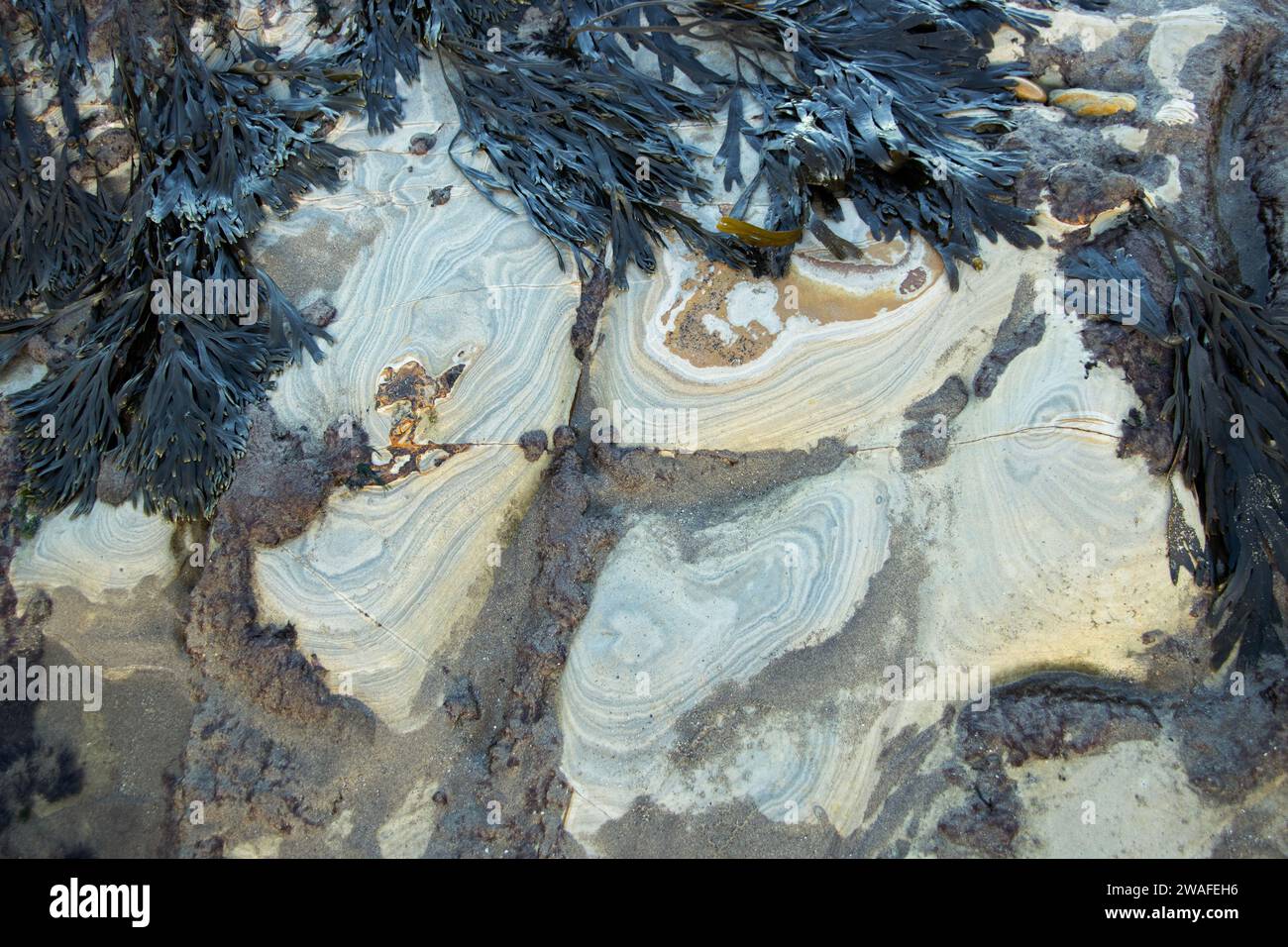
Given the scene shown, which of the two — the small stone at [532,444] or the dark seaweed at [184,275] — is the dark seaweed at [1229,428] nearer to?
the small stone at [532,444]

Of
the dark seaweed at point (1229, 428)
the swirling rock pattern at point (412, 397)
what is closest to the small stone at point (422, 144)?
the swirling rock pattern at point (412, 397)

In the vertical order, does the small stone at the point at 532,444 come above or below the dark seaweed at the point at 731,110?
below

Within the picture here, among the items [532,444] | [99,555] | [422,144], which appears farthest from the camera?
[422,144]

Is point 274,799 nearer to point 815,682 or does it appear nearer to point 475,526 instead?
point 475,526

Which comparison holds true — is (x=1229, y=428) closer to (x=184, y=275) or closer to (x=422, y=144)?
(x=422, y=144)

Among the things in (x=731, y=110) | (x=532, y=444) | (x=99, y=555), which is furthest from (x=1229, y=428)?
(x=99, y=555)

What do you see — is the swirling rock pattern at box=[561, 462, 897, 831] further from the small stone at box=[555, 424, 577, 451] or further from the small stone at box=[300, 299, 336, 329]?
the small stone at box=[300, 299, 336, 329]
